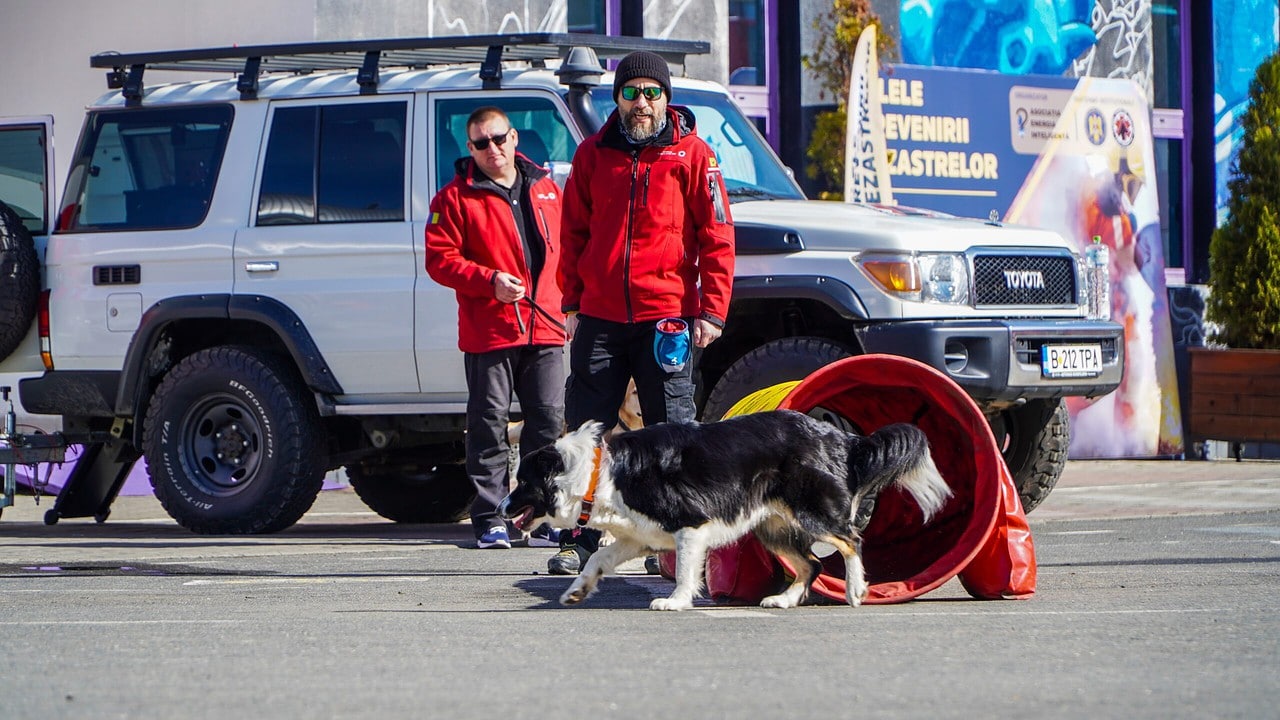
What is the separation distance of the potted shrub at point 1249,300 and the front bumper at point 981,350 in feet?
25.5

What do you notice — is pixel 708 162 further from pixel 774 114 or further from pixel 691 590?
pixel 774 114

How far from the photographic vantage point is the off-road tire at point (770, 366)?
8.53m

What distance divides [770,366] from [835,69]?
25.5 feet

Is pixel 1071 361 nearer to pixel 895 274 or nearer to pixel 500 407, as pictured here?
pixel 895 274

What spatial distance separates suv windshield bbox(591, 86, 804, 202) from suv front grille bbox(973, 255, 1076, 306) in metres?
1.23

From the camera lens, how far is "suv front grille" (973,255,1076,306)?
28.8ft

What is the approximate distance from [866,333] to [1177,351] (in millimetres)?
9373

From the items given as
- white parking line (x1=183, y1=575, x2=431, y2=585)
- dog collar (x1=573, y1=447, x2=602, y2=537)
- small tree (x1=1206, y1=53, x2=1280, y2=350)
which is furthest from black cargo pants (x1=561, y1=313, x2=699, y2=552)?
small tree (x1=1206, y1=53, x2=1280, y2=350)

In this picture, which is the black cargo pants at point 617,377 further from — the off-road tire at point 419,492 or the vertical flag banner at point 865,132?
the vertical flag banner at point 865,132

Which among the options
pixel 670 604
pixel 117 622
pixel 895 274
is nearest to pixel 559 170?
pixel 895 274

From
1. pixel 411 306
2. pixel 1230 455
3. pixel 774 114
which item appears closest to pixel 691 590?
pixel 411 306

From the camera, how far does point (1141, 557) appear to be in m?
8.30

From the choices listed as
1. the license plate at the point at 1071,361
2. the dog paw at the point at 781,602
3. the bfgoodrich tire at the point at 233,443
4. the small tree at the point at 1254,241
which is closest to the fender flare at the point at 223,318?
the bfgoodrich tire at the point at 233,443

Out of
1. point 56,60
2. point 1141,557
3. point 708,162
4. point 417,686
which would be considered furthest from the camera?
point 56,60
